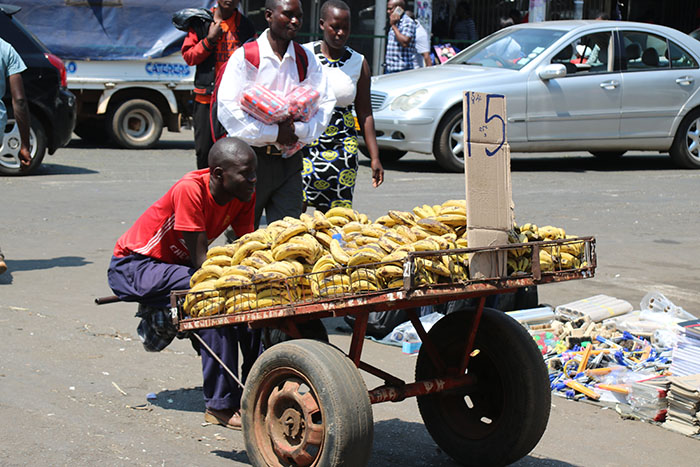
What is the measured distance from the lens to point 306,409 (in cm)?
346

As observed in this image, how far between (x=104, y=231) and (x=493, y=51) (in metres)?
6.85

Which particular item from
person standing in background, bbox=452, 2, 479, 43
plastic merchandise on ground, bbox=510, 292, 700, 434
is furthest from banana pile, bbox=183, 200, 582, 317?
person standing in background, bbox=452, 2, 479, 43

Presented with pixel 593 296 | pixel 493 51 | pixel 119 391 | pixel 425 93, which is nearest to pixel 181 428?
pixel 119 391

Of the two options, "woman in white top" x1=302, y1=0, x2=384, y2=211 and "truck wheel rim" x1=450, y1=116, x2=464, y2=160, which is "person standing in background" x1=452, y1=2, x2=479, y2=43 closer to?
"truck wheel rim" x1=450, y1=116, x2=464, y2=160

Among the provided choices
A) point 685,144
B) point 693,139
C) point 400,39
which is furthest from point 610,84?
point 400,39

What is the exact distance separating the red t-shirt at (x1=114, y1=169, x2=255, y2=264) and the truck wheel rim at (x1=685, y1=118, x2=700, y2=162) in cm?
1057

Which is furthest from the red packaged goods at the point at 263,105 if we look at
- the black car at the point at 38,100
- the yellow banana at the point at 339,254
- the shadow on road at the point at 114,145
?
the shadow on road at the point at 114,145

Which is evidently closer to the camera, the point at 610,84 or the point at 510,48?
the point at 610,84

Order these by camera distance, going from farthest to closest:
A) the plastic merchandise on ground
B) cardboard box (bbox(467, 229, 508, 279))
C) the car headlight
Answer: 1. the car headlight
2. the plastic merchandise on ground
3. cardboard box (bbox(467, 229, 508, 279))

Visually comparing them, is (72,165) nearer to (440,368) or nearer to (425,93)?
(425,93)

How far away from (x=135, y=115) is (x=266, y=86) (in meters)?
9.19

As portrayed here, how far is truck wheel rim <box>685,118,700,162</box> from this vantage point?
1371 centimetres

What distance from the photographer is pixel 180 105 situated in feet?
47.1

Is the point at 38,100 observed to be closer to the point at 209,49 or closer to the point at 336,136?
the point at 209,49
